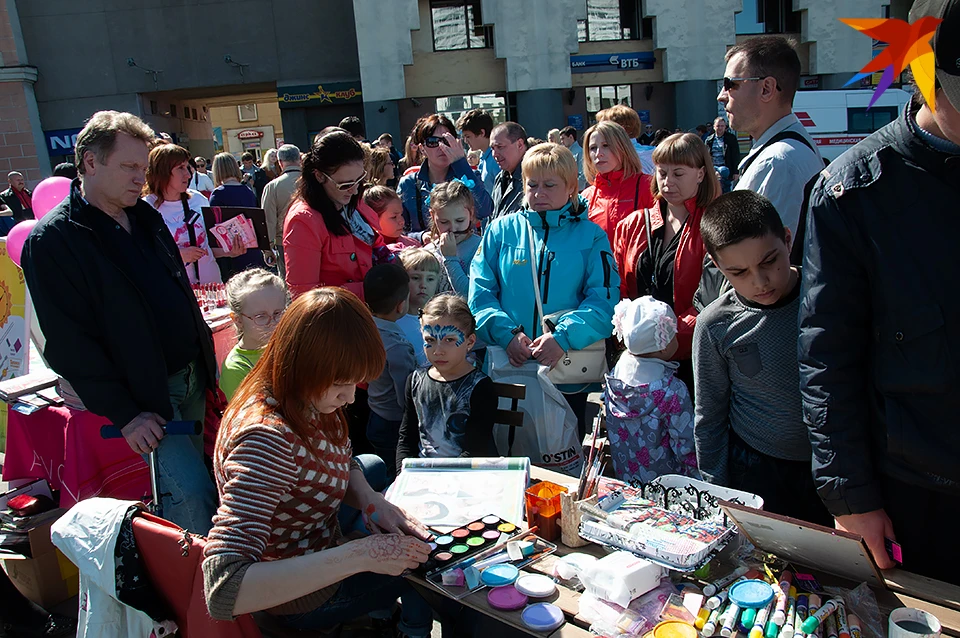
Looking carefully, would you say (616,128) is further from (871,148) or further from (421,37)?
(421,37)

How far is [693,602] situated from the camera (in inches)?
62.6

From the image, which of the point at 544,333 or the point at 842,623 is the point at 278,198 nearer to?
the point at 544,333

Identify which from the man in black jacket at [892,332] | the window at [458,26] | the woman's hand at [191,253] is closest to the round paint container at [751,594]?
the man in black jacket at [892,332]

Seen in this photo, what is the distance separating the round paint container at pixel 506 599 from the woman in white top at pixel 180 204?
3811 mm

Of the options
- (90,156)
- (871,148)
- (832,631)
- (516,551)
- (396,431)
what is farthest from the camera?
(396,431)

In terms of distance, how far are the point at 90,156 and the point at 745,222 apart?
7.55ft

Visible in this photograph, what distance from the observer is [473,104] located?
70.6ft

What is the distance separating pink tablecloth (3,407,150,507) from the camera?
110 inches

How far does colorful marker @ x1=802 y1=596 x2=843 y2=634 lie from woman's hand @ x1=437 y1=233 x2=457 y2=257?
2871 millimetres

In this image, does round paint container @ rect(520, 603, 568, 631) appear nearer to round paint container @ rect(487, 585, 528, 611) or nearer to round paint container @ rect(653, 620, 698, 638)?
round paint container @ rect(487, 585, 528, 611)

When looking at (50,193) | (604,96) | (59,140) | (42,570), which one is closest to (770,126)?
(42,570)

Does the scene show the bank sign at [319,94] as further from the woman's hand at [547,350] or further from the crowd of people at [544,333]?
the woman's hand at [547,350]

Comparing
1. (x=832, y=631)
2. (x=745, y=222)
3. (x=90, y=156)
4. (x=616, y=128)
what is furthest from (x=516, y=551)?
(x=616, y=128)

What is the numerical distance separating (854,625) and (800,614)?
0.11 metres
